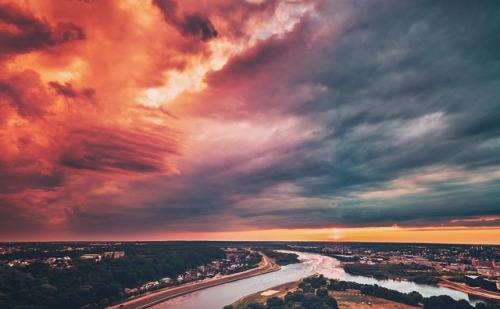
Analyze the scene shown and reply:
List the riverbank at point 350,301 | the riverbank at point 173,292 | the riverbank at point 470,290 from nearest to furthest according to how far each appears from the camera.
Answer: the riverbank at point 350,301 → the riverbank at point 173,292 → the riverbank at point 470,290

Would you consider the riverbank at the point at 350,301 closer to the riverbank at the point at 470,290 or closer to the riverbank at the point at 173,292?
the riverbank at the point at 173,292

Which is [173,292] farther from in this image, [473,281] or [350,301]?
[473,281]

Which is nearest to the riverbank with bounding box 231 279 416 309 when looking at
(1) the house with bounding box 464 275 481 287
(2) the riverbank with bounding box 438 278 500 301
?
(2) the riverbank with bounding box 438 278 500 301

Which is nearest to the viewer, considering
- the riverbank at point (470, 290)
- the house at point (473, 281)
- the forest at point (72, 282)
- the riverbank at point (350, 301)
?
the riverbank at point (350, 301)

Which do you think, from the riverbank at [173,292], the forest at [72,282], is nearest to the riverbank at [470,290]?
the riverbank at [173,292]

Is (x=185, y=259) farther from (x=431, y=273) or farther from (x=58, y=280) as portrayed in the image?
(x=431, y=273)

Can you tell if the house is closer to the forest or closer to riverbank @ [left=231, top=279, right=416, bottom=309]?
riverbank @ [left=231, top=279, right=416, bottom=309]

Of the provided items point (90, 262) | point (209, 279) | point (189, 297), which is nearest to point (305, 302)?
point (189, 297)

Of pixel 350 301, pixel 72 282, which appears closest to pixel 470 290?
pixel 350 301

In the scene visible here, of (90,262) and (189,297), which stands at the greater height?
(90,262)
